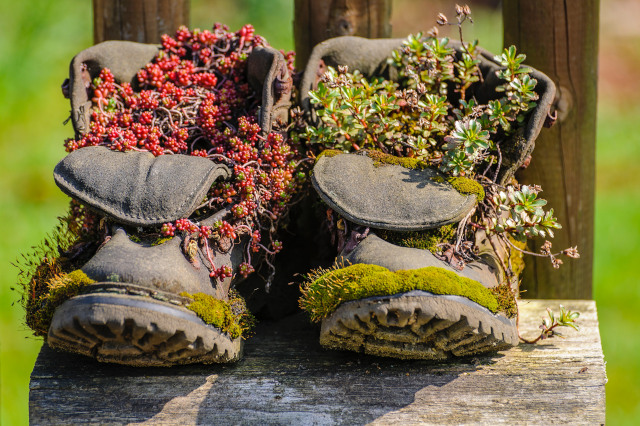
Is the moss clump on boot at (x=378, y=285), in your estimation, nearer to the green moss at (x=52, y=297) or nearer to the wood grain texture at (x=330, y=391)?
the wood grain texture at (x=330, y=391)

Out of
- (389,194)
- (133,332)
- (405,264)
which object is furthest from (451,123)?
(133,332)

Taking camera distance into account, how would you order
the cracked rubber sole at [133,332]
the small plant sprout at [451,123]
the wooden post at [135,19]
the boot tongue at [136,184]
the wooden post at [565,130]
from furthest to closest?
the wooden post at [135,19], the wooden post at [565,130], the small plant sprout at [451,123], the boot tongue at [136,184], the cracked rubber sole at [133,332]

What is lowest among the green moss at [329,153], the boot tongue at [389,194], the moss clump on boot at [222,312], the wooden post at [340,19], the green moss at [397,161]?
the moss clump on boot at [222,312]

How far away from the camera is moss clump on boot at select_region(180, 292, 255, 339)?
167 centimetres

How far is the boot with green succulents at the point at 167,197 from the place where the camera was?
162 cm

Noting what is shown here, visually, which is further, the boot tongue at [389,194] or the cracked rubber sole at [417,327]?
the boot tongue at [389,194]

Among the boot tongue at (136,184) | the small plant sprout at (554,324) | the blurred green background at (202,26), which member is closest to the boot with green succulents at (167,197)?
the boot tongue at (136,184)

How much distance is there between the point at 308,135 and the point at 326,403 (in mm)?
785

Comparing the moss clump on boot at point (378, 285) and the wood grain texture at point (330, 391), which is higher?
the moss clump on boot at point (378, 285)

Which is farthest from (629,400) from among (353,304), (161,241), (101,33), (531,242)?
(101,33)

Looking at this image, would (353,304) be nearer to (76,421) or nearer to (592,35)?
(76,421)

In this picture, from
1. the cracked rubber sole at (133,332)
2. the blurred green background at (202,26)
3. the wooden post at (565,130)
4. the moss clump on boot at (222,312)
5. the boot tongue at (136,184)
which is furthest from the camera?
the blurred green background at (202,26)

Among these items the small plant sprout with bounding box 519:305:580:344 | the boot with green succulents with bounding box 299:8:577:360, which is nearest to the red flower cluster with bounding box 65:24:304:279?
the boot with green succulents with bounding box 299:8:577:360

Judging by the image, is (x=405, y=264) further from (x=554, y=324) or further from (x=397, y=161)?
(x=554, y=324)
